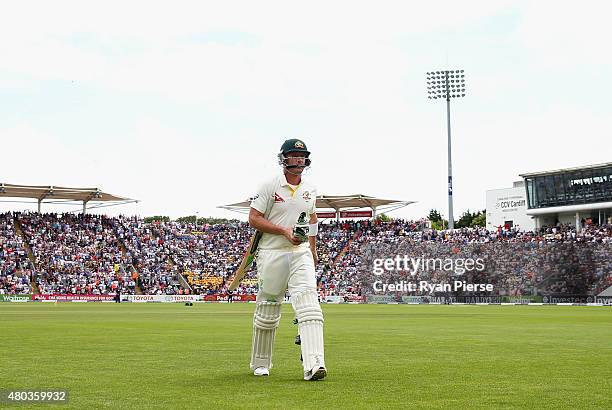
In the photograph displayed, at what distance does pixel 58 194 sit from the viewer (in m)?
87.4

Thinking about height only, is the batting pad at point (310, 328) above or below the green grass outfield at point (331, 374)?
above

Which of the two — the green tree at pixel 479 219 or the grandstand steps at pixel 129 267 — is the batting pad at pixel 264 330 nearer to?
the grandstand steps at pixel 129 267

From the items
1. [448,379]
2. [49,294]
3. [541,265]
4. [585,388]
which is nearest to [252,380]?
[448,379]

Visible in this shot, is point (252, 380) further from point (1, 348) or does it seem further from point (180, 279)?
point (180, 279)

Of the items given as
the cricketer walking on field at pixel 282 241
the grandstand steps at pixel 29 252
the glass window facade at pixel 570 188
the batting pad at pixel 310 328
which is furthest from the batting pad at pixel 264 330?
the glass window facade at pixel 570 188

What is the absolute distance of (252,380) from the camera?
34.7 feet

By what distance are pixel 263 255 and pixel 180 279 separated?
73061 millimetres

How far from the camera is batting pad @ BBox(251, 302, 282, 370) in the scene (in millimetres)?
11172

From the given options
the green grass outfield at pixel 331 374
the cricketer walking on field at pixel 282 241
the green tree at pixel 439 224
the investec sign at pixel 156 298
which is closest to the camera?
the green grass outfield at pixel 331 374

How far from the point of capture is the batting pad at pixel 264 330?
11172 millimetres

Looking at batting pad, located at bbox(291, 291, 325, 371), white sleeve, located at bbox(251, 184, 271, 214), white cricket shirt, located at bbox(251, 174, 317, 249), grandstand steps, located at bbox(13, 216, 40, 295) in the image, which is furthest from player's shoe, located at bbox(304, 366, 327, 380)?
grandstand steps, located at bbox(13, 216, 40, 295)

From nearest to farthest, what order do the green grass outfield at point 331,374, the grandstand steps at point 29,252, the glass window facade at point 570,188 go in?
1. the green grass outfield at point 331,374
2. the grandstand steps at point 29,252
3. the glass window facade at point 570,188

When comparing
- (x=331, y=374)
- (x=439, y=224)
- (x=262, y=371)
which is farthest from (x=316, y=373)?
(x=439, y=224)

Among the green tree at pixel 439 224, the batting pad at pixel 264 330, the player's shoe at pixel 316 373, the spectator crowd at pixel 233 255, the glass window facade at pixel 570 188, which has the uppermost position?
the green tree at pixel 439 224
